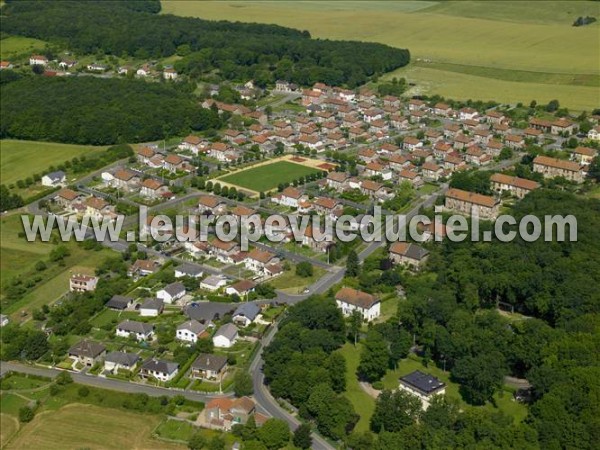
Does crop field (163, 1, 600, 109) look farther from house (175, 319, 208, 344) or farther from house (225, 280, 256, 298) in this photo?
house (175, 319, 208, 344)

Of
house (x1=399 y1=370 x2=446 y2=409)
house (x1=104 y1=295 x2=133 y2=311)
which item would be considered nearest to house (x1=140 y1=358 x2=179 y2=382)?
house (x1=104 y1=295 x2=133 y2=311)

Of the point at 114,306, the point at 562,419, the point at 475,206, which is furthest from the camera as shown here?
the point at 475,206

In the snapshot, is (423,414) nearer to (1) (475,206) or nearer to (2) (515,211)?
(2) (515,211)

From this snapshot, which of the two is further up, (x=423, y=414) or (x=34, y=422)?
(x=423, y=414)

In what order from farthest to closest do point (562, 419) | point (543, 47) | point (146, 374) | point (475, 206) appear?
point (543, 47) < point (475, 206) < point (146, 374) < point (562, 419)

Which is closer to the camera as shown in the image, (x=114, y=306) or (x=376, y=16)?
(x=114, y=306)

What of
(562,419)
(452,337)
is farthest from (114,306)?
(562,419)
